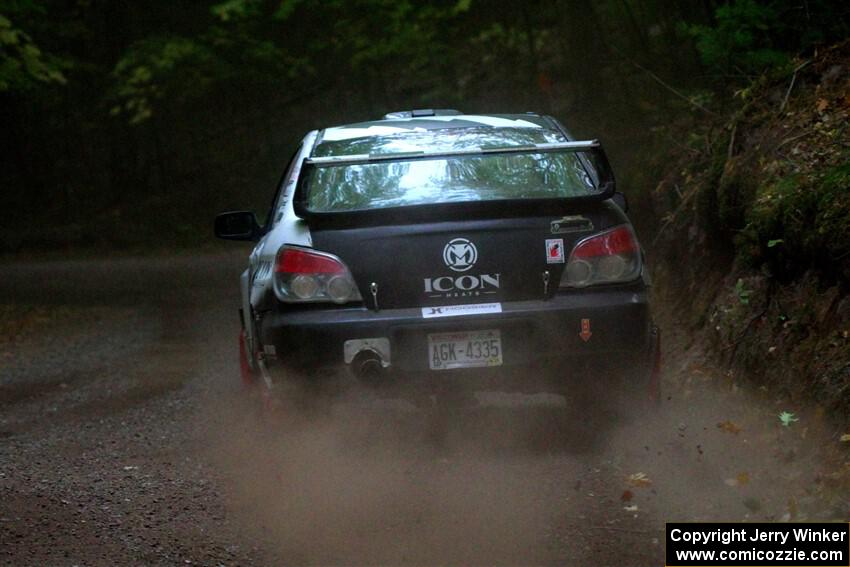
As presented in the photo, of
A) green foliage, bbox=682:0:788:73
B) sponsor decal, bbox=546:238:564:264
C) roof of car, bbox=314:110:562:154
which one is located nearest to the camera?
sponsor decal, bbox=546:238:564:264

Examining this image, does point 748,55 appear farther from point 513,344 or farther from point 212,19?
point 212,19

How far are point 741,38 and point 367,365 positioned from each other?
203 inches

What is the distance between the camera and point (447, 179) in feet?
22.9

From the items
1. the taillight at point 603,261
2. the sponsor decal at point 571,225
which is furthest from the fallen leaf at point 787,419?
the sponsor decal at point 571,225

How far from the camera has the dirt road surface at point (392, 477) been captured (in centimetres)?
521

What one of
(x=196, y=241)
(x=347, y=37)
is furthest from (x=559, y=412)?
(x=196, y=241)

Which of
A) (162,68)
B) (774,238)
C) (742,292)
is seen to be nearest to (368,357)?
(774,238)

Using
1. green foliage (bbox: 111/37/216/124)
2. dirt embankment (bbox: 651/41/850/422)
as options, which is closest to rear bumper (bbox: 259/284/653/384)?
dirt embankment (bbox: 651/41/850/422)

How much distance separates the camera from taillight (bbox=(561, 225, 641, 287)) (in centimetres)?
656

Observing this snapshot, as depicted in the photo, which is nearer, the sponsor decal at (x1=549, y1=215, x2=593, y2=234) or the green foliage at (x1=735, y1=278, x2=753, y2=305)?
the sponsor decal at (x1=549, y1=215, x2=593, y2=234)

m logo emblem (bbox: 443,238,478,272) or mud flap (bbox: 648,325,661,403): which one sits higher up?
m logo emblem (bbox: 443,238,478,272)

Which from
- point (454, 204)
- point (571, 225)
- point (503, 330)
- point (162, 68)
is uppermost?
point (162, 68)

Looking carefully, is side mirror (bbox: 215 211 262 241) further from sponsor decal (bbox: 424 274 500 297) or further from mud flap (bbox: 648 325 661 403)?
mud flap (bbox: 648 325 661 403)

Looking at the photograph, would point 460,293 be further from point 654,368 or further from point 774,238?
point 774,238
